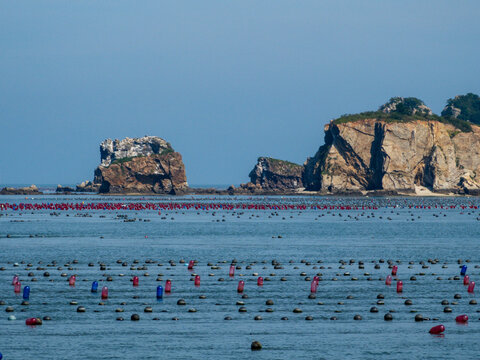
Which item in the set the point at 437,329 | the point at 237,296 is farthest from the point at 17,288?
the point at 437,329

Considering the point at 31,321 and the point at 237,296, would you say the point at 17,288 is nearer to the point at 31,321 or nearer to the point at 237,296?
the point at 31,321

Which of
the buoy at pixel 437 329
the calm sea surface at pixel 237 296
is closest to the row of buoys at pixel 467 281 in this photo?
the calm sea surface at pixel 237 296

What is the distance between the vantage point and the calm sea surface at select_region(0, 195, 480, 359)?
1270 inches

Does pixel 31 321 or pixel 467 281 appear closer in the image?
pixel 31 321

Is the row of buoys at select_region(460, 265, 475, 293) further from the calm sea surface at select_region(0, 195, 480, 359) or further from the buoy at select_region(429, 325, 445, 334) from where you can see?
the buoy at select_region(429, 325, 445, 334)

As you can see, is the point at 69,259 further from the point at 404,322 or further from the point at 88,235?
the point at 404,322

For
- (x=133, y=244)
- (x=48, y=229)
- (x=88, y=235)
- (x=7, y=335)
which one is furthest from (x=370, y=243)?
(x=7, y=335)

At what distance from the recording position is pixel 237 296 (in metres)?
44.1

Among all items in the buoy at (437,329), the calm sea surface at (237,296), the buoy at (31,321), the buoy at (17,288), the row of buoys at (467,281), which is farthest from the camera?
the row of buoys at (467,281)

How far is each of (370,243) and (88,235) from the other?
29624 mm

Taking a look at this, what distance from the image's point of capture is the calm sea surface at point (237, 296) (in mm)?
32250

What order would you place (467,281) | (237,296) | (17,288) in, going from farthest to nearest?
(467,281)
(17,288)
(237,296)

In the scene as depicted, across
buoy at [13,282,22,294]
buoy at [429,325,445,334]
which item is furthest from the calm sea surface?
buoy at [13,282,22,294]

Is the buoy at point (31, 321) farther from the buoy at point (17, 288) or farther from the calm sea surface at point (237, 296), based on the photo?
the buoy at point (17, 288)
